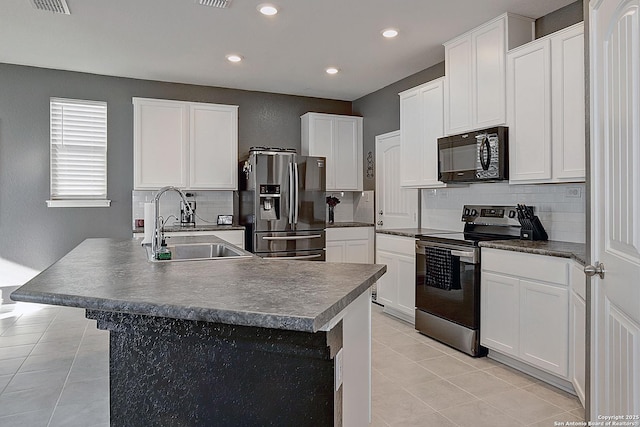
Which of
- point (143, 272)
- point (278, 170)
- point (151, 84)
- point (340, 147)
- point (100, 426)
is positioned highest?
point (151, 84)

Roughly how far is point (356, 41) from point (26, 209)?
4.08 meters

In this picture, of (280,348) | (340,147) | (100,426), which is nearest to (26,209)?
(100,426)

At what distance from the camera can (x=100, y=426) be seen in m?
2.42

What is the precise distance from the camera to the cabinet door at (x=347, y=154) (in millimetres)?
6094

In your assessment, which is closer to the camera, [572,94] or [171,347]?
[171,347]

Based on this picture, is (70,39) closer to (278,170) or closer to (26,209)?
(26,209)

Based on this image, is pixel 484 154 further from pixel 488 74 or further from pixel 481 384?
pixel 481 384

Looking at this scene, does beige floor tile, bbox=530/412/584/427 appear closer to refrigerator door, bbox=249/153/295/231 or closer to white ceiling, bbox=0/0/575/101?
white ceiling, bbox=0/0/575/101

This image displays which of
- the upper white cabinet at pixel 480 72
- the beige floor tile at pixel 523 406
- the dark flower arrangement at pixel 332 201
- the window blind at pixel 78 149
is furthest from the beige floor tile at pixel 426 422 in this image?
the window blind at pixel 78 149

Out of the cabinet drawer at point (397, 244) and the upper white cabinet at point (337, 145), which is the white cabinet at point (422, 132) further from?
the upper white cabinet at point (337, 145)

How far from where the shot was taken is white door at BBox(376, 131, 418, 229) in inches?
204

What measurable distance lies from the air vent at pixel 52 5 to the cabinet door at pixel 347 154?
11.5ft

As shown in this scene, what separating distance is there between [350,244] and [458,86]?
2536mm

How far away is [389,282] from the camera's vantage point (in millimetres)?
4676
